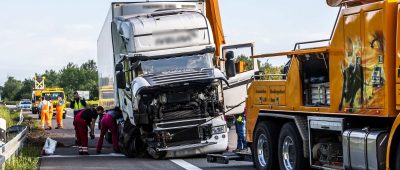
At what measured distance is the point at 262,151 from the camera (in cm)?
1364

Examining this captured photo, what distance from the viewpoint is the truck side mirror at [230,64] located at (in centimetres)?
1817

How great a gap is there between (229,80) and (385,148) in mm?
9657

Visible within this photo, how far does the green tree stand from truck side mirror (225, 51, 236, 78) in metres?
166

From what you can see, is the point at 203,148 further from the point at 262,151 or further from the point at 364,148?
the point at 364,148

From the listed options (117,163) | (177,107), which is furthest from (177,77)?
(117,163)

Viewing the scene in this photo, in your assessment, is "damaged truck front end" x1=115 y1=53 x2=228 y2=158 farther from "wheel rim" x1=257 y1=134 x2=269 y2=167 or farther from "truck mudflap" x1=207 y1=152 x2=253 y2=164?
"wheel rim" x1=257 y1=134 x2=269 y2=167

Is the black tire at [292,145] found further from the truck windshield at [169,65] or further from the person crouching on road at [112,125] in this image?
the person crouching on road at [112,125]

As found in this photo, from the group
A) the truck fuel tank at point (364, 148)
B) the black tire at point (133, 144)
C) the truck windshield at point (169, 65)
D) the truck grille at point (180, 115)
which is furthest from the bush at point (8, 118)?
the truck fuel tank at point (364, 148)

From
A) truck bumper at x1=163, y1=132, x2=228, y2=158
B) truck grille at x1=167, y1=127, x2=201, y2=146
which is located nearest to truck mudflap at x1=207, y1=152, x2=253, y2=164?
truck bumper at x1=163, y1=132, x2=228, y2=158

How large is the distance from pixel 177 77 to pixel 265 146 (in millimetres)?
4378

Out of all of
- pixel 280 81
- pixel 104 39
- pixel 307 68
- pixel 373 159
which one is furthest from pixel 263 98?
pixel 104 39

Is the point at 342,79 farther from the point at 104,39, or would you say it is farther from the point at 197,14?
the point at 104,39

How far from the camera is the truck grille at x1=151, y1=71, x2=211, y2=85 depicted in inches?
679

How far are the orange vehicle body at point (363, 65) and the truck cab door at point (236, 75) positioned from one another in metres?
6.59
